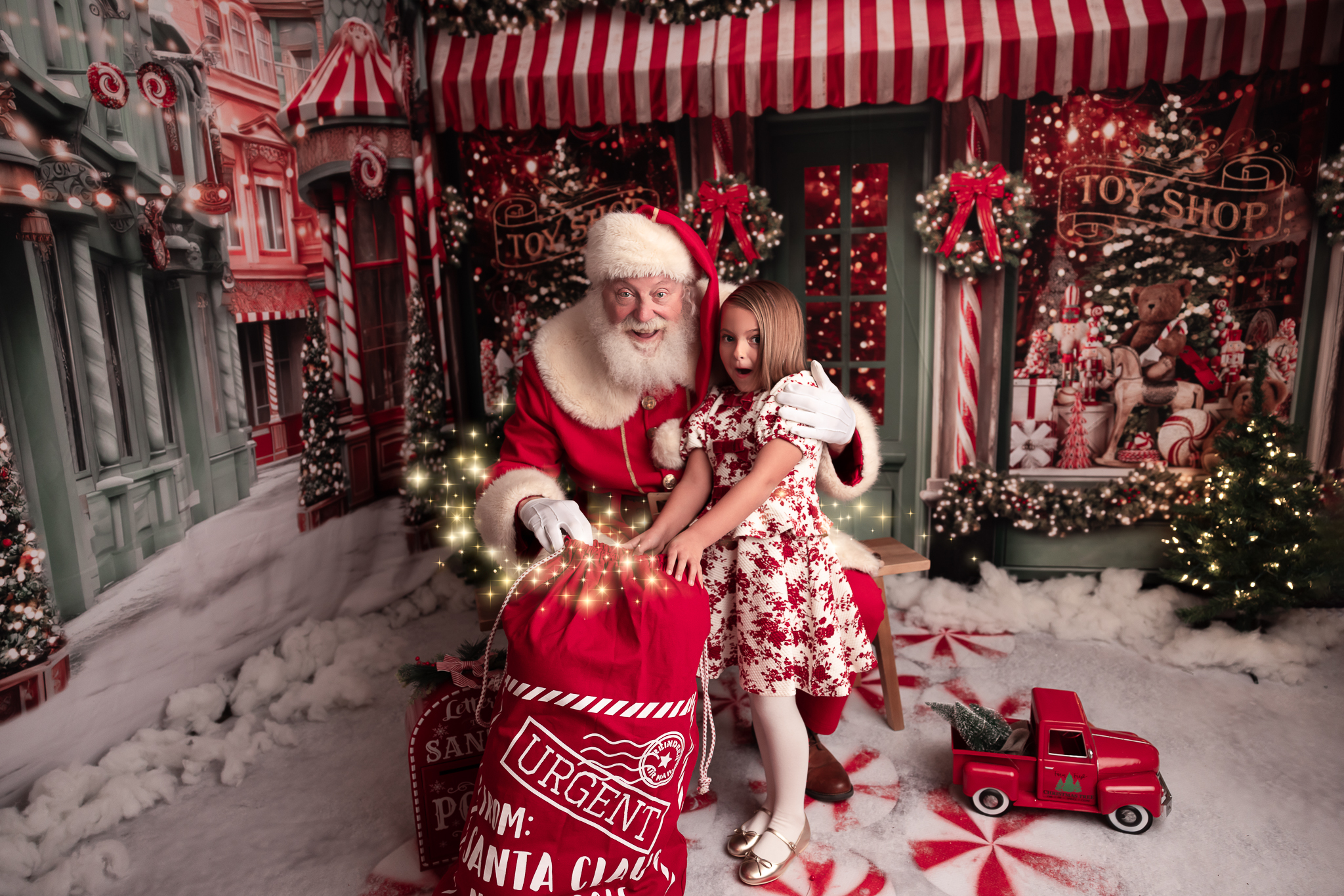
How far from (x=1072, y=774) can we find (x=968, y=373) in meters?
2.09

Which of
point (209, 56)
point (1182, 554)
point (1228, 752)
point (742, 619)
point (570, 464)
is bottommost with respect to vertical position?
point (1228, 752)

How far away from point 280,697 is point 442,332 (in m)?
1.96

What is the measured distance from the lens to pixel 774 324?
82.1 inches

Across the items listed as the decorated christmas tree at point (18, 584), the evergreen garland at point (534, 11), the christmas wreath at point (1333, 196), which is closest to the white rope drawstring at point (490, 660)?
the decorated christmas tree at point (18, 584)

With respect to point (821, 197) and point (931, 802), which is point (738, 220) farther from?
point (931, 802)

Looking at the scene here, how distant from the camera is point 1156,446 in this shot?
12.2ft

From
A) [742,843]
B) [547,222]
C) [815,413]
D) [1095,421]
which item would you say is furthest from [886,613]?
[547,222]

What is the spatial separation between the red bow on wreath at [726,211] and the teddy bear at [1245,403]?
241cm

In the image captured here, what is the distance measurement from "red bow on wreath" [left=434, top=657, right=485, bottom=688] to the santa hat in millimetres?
1085

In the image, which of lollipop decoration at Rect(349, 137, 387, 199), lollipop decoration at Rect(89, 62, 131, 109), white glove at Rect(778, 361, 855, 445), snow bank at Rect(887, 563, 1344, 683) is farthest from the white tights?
lollipop decoration at Rect(349, 137, 387, 199)

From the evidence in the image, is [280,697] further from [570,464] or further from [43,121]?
[43,121]

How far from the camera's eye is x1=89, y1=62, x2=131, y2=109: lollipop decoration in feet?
7.40

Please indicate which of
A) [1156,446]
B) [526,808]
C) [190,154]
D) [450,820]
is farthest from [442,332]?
[1156,446]

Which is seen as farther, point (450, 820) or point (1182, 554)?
point (1182, 554)
